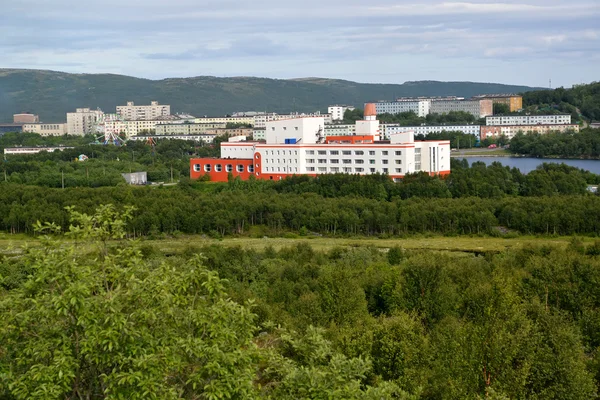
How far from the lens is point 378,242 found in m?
18.8

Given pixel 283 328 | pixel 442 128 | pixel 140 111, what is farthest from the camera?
pixel 140 111

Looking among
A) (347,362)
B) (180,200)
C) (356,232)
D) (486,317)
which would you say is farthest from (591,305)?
(180,200)

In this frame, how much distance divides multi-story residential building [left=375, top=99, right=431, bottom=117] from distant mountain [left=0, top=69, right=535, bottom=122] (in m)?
30.0

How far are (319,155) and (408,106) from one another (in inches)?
1937

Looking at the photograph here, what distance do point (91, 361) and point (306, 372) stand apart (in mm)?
1268

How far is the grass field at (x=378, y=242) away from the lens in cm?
→ 1766

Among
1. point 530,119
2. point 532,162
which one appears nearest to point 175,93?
point 530,119

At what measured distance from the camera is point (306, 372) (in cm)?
488

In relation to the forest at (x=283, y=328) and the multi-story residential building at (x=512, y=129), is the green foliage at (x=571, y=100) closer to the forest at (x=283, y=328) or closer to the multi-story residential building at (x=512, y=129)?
the multi-story residential building at (x=512, y=129)

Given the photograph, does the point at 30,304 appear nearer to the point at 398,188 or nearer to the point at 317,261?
the point at 317,261

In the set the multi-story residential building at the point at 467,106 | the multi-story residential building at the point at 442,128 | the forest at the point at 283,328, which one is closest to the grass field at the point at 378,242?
the forest at the point at 283,328

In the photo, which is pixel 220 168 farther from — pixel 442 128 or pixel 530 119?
pixel 530 119

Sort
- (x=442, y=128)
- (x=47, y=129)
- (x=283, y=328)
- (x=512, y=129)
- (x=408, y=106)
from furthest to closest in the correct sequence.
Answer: (x=408, y=106)
(x=47, y=129)
(x=512, y=129)
(x=442, y=128)
(x=283, y=328)

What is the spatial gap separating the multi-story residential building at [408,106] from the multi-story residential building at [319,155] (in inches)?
Answer: 1719
